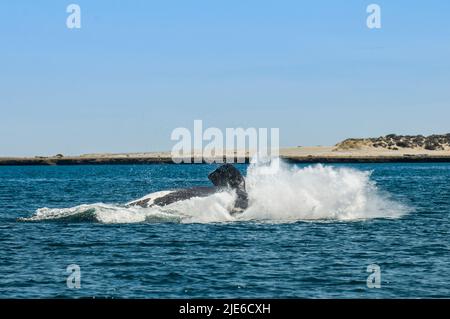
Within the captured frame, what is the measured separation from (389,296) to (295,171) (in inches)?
990

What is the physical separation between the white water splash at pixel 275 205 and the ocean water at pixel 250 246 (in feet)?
0.20

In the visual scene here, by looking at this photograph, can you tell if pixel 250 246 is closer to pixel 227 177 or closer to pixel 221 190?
pixel 221 190

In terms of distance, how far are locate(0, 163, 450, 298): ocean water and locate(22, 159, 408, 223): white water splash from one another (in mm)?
60

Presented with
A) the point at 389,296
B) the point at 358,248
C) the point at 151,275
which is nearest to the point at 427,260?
the point at 358,248

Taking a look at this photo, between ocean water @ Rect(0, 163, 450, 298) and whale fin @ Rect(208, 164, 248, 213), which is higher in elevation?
whale fin @ Rect(208, 164, 248, 213)

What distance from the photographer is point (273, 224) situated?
39281 mm

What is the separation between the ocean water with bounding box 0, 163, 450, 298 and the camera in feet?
77.2

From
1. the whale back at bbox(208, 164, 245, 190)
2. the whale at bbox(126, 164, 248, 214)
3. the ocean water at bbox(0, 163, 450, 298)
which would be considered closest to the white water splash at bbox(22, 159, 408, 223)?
the ocean water at bbox(0, 163, 450, 298)

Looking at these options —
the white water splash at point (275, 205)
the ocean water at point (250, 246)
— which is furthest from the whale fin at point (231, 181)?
the ocean water at point (250, 246)

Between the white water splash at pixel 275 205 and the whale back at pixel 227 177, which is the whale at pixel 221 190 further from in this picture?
the white water splash at pixel 275 205

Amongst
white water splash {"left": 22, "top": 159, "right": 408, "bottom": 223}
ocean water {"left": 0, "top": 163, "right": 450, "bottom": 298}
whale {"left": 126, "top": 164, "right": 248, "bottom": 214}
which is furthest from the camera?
whale {"left": 126, "top": 164, "right": 248, "bottom": 214}

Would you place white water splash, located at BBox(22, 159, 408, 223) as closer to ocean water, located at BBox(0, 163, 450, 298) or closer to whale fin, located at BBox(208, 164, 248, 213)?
ocean water, located at BBox(0, 163, 450, 298)
